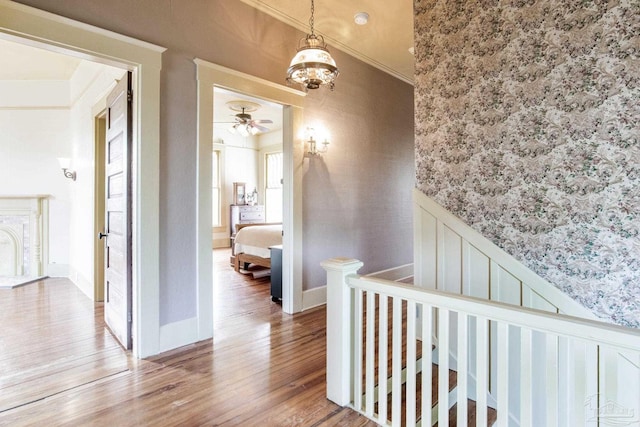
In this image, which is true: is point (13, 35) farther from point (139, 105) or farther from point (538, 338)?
point (538, 338)

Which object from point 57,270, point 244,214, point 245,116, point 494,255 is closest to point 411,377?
point 494,255

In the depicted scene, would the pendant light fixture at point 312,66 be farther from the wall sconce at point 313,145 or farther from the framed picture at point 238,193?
the framed picture at point 238,193

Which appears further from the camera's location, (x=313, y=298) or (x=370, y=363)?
(x=313, y=298)

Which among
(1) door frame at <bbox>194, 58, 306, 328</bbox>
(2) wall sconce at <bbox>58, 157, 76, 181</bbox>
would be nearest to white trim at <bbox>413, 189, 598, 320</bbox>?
(1) door frame at <bbox>194, 58, 306, 328</bbox>

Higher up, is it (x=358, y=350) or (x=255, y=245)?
(x=255, y=245)

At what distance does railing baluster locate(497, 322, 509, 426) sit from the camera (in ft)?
4.42

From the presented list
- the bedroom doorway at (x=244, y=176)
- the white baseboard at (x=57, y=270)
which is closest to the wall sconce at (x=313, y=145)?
the bedroom doorway at (x=244, y=176)

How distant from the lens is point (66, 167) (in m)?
4.87

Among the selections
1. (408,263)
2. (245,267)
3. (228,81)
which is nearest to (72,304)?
(245,267)

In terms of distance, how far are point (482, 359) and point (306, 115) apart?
305 centimetres

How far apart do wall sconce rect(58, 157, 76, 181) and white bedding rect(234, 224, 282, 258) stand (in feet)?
8.51

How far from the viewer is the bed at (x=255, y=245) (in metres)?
5.13

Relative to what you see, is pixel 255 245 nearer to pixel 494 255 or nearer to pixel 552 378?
pixel 494 255

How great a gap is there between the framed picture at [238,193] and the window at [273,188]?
734mm
